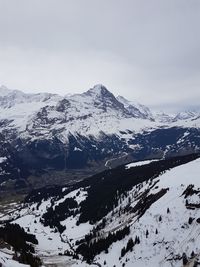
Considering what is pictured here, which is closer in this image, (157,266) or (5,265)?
(5,265)

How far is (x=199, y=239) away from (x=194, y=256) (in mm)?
11949

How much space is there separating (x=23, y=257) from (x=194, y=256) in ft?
234

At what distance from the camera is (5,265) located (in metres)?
126

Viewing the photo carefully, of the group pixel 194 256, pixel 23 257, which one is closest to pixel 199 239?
pixel 194 256

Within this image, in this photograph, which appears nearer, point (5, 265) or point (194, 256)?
point (5, 265)

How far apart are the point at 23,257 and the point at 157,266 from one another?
57082mm

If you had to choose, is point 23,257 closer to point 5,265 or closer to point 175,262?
point 175,262

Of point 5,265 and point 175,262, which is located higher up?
point 5,265

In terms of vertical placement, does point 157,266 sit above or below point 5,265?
below

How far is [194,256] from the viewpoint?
188 metres

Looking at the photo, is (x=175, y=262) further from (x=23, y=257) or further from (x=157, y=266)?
(x=23, y=257)

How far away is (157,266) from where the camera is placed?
7859 inches

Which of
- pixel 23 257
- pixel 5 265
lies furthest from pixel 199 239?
pixel 5 265

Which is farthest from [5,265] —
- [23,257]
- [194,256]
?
[194,256]
